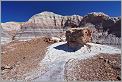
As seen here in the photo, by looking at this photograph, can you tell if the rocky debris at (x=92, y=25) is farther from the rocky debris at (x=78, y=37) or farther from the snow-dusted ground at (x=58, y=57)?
the snow-dusted ground at (x=58, y=57)

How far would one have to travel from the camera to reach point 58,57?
5387 mm

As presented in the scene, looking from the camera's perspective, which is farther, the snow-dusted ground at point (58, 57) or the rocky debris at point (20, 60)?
the rocky debris at point (20, 60)

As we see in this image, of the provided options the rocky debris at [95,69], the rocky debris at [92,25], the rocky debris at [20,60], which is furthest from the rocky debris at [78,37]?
the rocky debris at [95,69]

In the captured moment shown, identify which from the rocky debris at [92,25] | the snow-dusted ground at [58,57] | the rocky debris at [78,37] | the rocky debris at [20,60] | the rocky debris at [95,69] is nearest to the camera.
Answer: the rocky debris at [95,69]

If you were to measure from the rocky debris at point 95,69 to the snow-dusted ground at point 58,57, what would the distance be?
0.13 meters

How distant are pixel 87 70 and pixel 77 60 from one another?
0.48 meters

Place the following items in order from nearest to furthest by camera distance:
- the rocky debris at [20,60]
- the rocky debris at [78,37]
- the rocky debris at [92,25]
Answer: the rocky debris at [20,60] → the rocky debris at [78,37] → the rocky debris at [92,25]

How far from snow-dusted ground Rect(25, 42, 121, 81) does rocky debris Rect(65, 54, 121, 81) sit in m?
0.13

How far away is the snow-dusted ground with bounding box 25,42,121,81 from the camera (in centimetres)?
471

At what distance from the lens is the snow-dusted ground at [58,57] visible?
4.71 metres

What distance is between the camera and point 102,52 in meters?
5.38

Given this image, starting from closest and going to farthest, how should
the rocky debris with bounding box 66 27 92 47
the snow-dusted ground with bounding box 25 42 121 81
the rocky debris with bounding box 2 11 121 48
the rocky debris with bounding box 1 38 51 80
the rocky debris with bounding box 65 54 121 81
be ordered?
the rocky debris with bounding box 65 54 121 81 → the snow-dusted ground with bounding box 25 42 121 81 → the rocky debris with bounding box 1 38 51 80 → the rocky debris with bounding box 66 27 92 47 → the rocky debris with bounding box 2 11 121 48

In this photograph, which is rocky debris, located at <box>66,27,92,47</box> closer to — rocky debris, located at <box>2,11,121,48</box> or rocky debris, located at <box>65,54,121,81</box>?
rocky debris, located at <box>2,11,121,48</box>

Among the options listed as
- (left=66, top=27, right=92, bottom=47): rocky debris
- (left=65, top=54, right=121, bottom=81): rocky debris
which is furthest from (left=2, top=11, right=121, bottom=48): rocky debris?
(left=65, top=54, right=121, bottom=81): rocky debris
